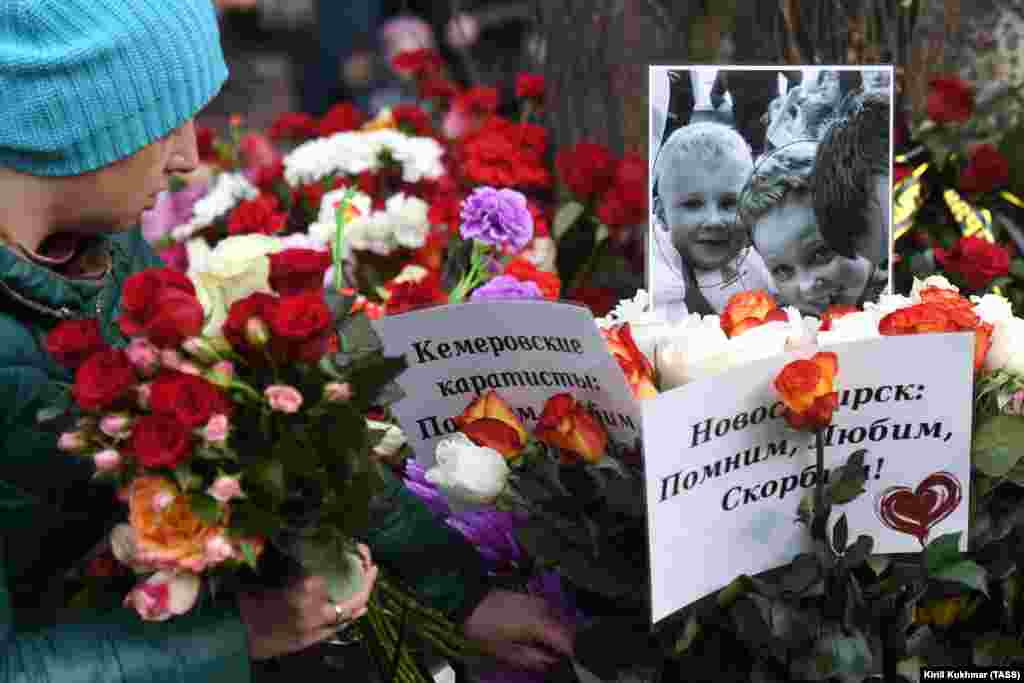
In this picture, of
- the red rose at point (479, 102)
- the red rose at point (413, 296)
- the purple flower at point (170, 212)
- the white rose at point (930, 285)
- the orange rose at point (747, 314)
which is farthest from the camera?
the purple flower at point (170, 212)

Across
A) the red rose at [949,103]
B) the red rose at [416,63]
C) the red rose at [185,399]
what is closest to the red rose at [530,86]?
the red rose at [416,63]

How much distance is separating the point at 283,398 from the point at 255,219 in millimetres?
1568

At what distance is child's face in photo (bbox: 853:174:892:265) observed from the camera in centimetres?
168

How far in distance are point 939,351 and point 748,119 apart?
49cm

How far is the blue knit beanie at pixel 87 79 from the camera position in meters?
1.27

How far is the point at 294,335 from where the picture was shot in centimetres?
109

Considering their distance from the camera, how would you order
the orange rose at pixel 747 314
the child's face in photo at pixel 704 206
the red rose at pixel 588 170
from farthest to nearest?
the red rose at pixel 588 170
the child's face in photo at pixel 704 206
the orange rose at pixel 747 314

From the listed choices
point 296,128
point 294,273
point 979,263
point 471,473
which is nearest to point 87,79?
point 294,273

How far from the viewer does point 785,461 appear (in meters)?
1.32

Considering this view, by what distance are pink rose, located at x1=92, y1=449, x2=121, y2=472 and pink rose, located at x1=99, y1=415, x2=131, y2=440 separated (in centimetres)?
1

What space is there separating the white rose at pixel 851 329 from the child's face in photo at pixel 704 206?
0.28 meters

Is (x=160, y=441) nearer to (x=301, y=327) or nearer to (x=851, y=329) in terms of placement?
(x=301, y=327)

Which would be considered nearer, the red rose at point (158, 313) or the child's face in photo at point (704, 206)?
the red rose at point (158, 313)

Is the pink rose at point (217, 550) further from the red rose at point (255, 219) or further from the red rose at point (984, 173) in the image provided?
the red rose at point (984, 173)
